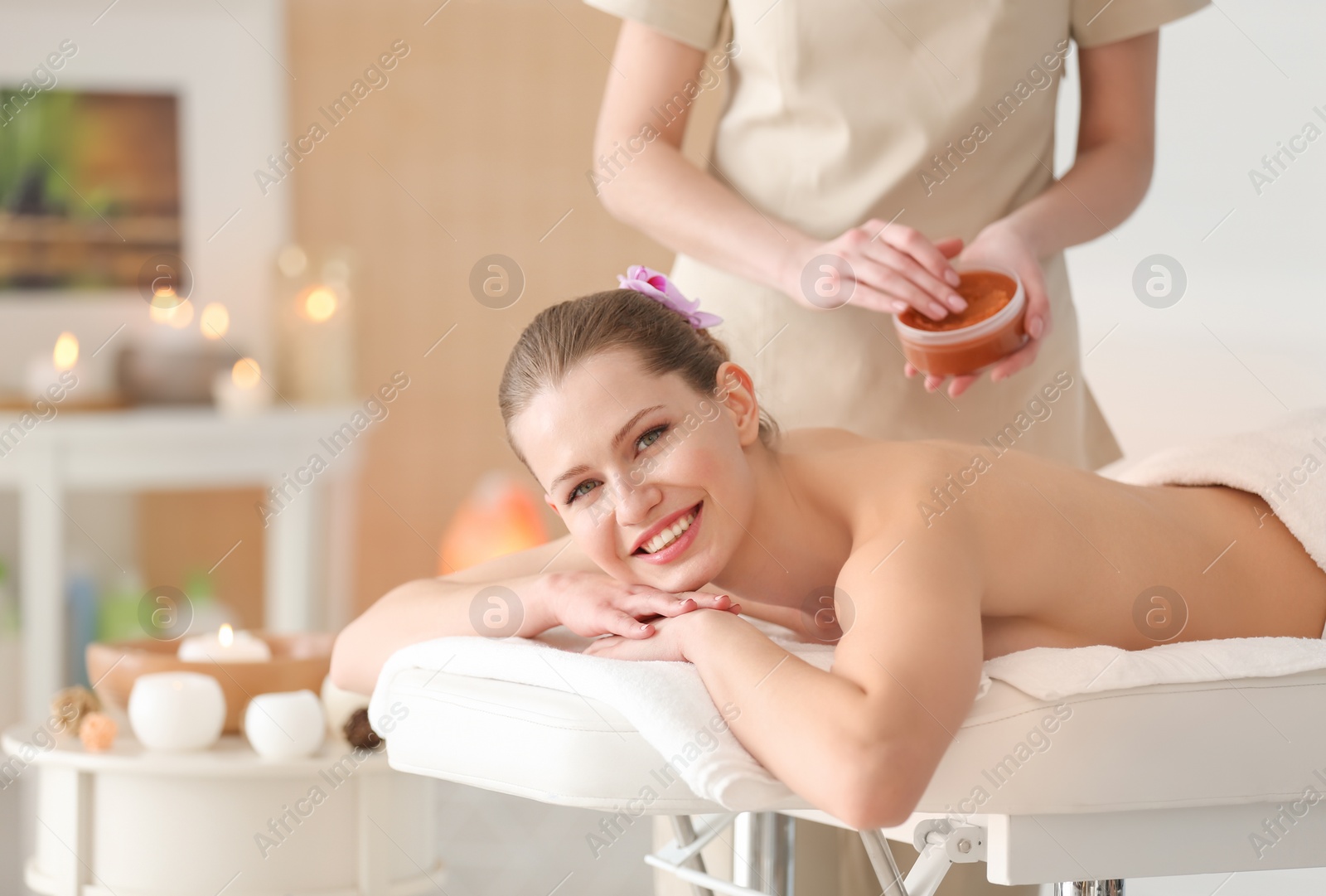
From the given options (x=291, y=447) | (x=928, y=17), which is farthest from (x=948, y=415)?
(x=291, y=447)

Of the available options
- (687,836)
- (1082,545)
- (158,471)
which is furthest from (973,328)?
(158,471)

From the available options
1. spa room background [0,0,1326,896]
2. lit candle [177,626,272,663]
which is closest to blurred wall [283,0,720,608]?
spa room background [0,0,1326,896]

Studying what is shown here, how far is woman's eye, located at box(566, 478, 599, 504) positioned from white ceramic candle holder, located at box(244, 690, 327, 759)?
1.48 feet

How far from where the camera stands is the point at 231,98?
3289 millimetres

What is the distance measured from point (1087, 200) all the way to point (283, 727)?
0.93m

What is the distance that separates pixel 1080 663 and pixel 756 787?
0.22 metres

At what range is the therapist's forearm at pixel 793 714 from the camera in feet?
2.39

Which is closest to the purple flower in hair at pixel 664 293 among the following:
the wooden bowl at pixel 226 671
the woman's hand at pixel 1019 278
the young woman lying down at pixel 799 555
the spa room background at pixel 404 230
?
the young woman lying down at pixel 799 555

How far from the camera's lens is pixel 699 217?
1.28 m

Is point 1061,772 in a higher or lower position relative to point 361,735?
higher

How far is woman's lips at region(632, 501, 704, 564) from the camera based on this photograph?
96 centimetres

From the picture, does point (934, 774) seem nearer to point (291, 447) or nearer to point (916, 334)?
point (916, 334)

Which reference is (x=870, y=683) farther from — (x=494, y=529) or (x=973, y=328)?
(x=494, y=529)

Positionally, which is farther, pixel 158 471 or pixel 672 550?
pixel 158 471
